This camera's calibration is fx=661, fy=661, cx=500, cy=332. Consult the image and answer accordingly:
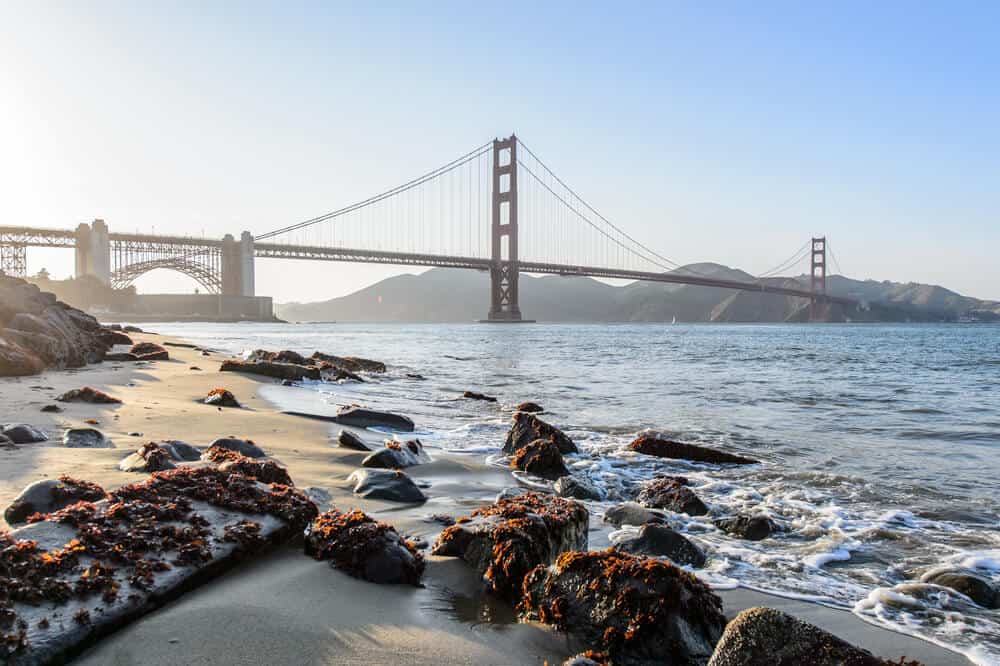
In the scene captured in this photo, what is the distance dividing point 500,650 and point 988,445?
721 centimetres

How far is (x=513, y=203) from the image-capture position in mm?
64000

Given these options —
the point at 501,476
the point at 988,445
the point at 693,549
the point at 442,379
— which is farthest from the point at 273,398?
the point at 988,445

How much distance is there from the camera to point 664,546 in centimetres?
311

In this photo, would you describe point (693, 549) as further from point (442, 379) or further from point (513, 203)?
point (513, 203)

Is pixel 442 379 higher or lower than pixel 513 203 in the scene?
lower

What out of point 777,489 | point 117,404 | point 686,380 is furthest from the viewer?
point 686,380

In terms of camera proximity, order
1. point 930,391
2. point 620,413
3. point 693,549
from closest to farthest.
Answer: point 693,549
point 620,413
point 930,391

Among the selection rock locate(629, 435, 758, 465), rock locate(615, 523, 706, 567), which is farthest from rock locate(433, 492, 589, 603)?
rock locate(629, 435, 758, 465)

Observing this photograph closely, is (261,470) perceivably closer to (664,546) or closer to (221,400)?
(664,546)

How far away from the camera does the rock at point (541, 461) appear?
4.97 m

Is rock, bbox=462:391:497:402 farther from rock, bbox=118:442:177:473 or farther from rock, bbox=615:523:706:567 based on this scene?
rock, bbox=615:523:706:567

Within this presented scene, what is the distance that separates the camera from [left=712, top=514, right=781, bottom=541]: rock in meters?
3.60

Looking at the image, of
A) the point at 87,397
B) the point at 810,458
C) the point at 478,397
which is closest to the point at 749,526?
the point at 810,458

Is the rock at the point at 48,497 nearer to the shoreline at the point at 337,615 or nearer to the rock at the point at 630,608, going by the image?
the shoreline at the point at 337,615
